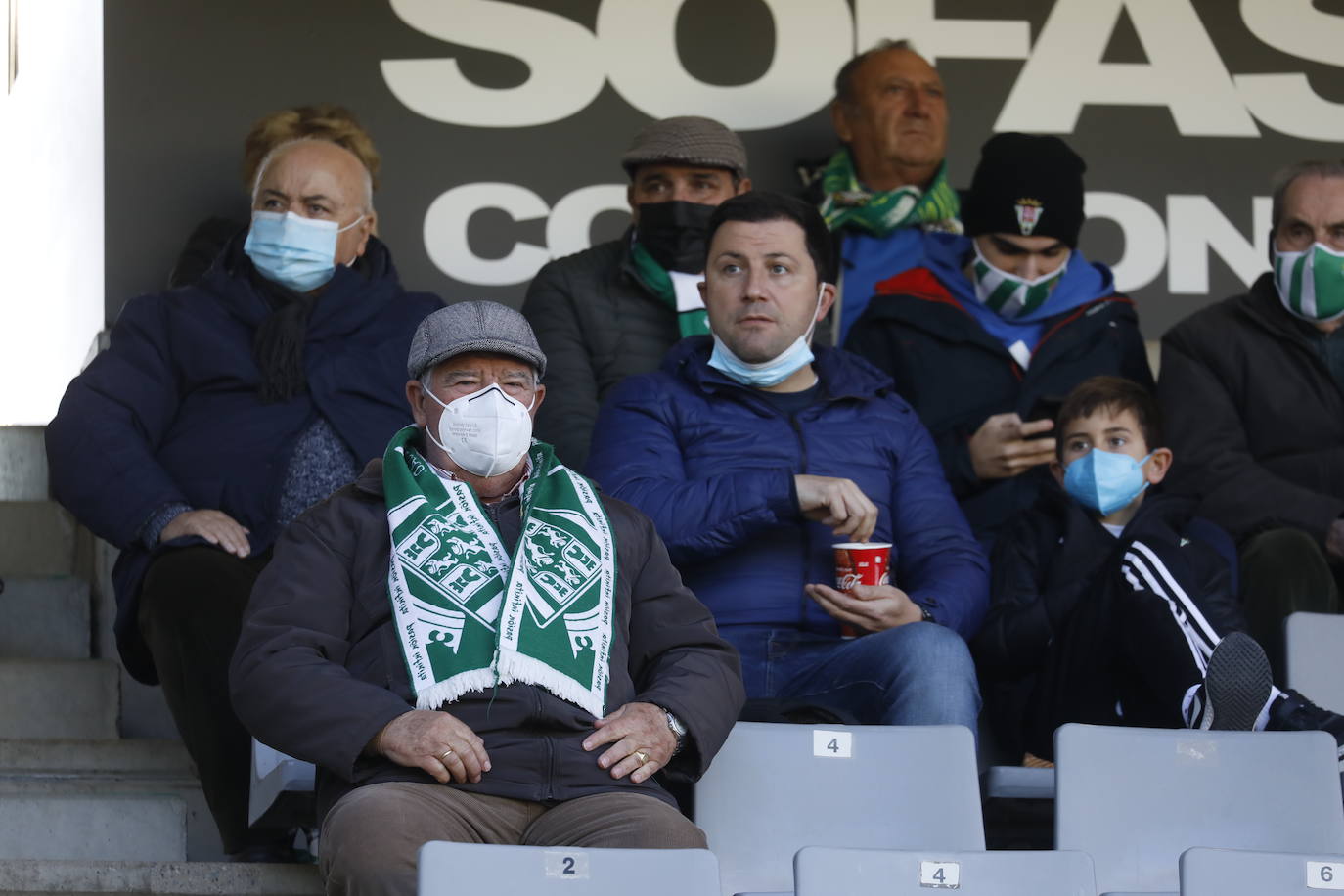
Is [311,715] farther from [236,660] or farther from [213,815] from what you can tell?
[213,815]

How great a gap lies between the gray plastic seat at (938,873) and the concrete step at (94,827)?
172cm

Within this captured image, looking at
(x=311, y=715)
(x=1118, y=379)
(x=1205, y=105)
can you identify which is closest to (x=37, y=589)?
(x=311, y=715)

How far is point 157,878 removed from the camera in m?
3.44

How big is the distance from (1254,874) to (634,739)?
37.0 inches

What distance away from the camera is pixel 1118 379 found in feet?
14.6

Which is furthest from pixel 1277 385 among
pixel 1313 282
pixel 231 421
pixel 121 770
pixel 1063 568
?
pixel 121 770

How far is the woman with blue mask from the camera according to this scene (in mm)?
4844

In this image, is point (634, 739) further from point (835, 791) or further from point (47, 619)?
point (47, 619)

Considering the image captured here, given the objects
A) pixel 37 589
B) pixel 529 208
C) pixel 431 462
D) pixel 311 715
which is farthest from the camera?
pixel 529 208

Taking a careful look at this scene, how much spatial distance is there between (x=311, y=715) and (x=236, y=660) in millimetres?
199

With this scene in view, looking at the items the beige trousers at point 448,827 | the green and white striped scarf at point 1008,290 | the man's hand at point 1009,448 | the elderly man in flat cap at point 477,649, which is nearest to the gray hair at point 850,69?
the green and white striped scarf at point 1008,290

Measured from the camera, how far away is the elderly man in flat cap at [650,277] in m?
4.96

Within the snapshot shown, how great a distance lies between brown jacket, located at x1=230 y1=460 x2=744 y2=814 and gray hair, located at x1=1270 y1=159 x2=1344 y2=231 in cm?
224

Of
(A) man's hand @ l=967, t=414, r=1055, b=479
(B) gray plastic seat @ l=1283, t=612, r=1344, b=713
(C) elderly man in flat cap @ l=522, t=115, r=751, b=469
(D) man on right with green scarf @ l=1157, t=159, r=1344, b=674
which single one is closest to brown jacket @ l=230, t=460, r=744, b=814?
(B) gray plastic seat @ l=1283, t=612, r=1344, b=713
